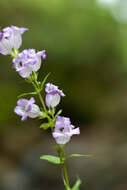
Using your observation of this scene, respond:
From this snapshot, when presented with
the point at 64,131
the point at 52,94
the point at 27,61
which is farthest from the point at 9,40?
the point at 64,131

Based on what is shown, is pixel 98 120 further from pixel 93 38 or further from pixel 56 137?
pixel 56 137

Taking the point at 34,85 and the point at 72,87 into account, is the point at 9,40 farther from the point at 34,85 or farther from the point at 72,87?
the point at 72,87

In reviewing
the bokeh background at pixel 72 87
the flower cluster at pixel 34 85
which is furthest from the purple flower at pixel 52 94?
the bokeh background at pixel 72 87

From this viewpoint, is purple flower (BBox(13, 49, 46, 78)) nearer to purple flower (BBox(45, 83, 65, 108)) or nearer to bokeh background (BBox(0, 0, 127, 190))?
purple flower (BBox(45, 83, 65, 108))

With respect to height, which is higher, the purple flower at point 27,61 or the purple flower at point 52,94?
the purple flower at point 27,61

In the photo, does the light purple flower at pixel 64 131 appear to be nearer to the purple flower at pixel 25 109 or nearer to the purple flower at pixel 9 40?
the purple flower at pixel 25 109

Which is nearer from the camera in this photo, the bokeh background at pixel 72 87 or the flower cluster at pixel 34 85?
the flower cluster at pixel 34 85

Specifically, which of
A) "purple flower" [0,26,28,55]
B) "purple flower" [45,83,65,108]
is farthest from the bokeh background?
"purple flower" [0,26,28,55]
